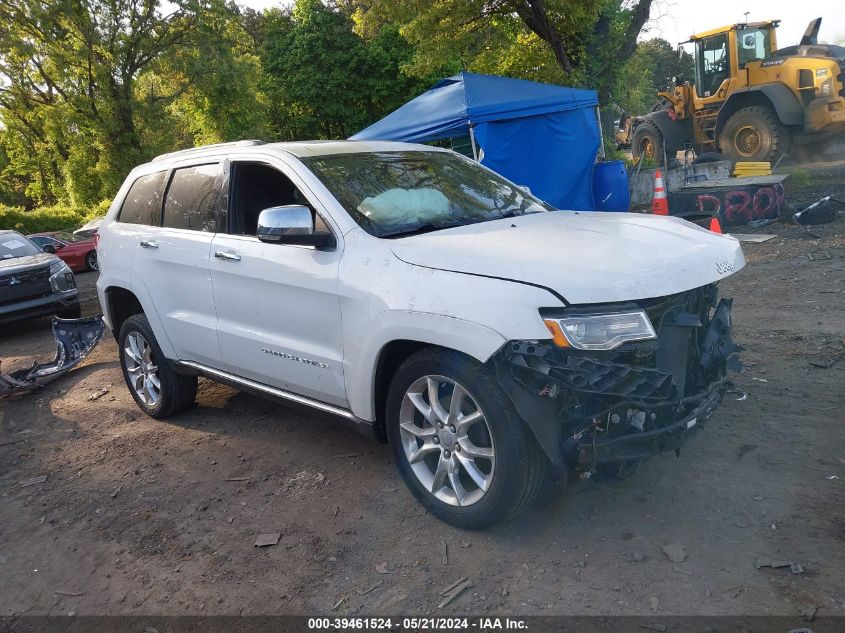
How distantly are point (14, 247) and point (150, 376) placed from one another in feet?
20.0

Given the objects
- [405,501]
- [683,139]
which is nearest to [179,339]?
[405,501]

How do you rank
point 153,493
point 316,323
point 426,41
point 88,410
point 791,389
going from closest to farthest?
point 316,323 → point 153,493 → point 791,389 → point 88,410 → point 426,41

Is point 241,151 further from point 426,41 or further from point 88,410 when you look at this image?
point 426,41

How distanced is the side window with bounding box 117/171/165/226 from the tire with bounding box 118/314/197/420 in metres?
0.73

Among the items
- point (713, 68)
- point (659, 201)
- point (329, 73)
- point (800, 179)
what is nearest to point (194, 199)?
point (659, 201)

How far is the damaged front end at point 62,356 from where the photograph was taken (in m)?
6.37

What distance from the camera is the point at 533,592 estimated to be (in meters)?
2.85

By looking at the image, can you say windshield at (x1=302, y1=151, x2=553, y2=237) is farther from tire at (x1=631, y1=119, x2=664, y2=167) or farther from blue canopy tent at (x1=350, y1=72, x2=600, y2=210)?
tire at (x1=631, y1=119, x2=664, y2=167)

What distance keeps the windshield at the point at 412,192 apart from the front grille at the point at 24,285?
23.0 feet

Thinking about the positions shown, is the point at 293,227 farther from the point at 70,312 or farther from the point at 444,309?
the point at 70,312

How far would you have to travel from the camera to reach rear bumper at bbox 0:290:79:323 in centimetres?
916

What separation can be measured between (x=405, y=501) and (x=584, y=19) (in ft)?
42.6

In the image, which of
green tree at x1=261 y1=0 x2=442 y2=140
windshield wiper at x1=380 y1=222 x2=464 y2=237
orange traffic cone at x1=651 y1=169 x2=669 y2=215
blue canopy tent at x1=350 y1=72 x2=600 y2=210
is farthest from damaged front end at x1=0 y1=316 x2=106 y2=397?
green tree at x1=261 y1=0 x2=442 y2=140

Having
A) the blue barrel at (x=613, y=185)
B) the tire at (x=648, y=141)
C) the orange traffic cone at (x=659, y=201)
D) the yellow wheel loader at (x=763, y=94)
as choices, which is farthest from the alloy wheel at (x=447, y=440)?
the tire at (x=648, y=141)
